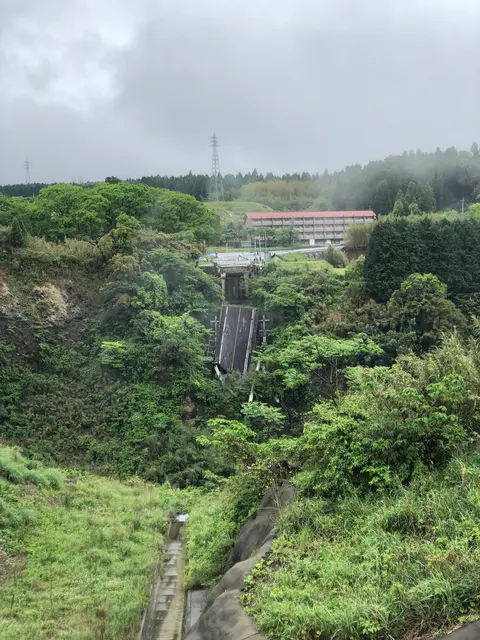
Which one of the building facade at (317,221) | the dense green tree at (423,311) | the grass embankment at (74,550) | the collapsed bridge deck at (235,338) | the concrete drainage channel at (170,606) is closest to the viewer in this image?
the grass embankment at (74,550)

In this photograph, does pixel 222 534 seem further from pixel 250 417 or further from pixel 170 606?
pixel 250 417

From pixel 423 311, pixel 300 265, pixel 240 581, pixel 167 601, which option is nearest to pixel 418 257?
pixel 423 311

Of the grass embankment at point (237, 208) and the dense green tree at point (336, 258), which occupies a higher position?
the grass embankment at point (237, 208)

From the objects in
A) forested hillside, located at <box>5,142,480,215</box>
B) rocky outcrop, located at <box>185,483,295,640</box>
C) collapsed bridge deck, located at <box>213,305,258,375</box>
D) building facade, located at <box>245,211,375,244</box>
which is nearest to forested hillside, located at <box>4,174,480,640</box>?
rocky outcrop, located at <box>185,483,295,640</box>

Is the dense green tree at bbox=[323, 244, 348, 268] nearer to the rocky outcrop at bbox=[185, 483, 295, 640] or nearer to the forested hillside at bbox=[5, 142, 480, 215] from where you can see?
the forested hillside at bbox=[5, 142, 480, 215]

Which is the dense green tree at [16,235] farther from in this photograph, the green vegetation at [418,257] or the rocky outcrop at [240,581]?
the rocky outcrop at [240,581]

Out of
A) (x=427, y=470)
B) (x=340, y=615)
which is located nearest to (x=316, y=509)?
(x=427, y=470)

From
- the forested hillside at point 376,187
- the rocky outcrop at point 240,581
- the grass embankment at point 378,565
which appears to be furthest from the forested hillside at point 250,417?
the forested hillside at point 376,187

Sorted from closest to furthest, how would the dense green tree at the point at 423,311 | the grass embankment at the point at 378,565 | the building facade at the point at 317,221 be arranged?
the grass embankment at the point at 378,565
the dense green tree at the point at 423,311
the building facade at the point at 317,221

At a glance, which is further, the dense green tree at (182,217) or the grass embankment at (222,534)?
the dense green tree at (182,217)
